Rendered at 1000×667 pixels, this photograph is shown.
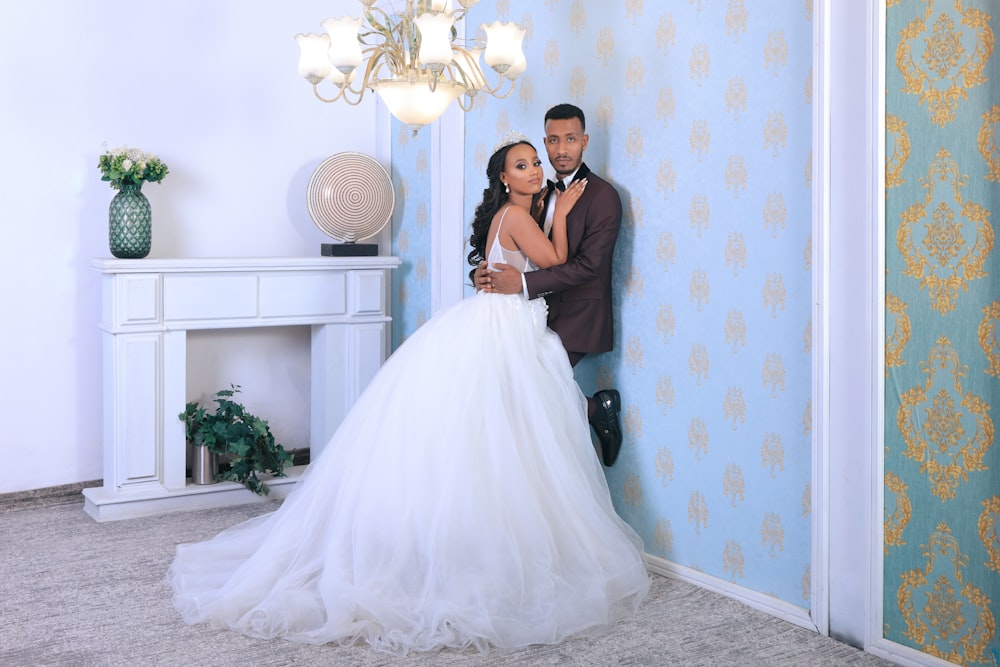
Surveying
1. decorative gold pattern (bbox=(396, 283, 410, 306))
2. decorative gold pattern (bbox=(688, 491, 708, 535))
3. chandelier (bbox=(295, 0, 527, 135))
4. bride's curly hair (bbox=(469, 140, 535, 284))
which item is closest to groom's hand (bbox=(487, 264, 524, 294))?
bride's curly hair (bbox=(469, 140, 535, 284))

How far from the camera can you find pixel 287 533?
3.40m

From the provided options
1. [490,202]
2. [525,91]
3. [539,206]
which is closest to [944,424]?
[539,206]

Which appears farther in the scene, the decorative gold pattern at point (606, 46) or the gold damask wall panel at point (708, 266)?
the decorative gold pattern at point (606, 46)

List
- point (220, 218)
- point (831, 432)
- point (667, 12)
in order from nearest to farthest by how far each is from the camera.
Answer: point (831, 432), point (667, 12), point (220, 218)

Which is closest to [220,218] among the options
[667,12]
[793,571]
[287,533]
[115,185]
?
[115,185]

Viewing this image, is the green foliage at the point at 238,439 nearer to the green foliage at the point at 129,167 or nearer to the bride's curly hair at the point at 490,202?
the green foliage at the point at 129,167

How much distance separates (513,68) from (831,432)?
1558 mm

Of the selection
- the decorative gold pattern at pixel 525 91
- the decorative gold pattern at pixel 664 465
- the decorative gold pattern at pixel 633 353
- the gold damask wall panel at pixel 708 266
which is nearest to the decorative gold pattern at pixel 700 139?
the gold damask wall panel at pixel 708 266

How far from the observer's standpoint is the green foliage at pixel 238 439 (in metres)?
4.70

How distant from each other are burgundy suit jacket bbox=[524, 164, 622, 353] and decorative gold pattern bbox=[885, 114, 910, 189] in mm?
1054

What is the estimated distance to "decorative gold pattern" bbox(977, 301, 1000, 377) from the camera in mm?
2652

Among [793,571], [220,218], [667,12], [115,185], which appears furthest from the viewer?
[220,218]

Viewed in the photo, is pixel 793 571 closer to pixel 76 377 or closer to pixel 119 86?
pixel 76 377

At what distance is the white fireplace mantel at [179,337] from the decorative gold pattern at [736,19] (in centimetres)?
226
